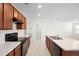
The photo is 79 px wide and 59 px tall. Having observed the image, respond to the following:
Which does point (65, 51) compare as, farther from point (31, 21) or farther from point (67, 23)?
point (67, 23)

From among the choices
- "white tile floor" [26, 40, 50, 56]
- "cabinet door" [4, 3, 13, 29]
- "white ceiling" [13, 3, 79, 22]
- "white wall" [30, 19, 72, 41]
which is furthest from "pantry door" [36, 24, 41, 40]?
"cabinet door" [4, 3, 13, 29]

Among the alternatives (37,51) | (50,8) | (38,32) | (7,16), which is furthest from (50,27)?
(7,16)

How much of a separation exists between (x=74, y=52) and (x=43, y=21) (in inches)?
326

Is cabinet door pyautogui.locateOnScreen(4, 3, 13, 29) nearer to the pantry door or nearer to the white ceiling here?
the white ceiling

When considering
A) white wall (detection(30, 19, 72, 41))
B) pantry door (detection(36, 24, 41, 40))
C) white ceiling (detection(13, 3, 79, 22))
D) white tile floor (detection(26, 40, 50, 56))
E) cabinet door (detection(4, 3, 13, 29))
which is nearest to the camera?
cabinet door (detection(4, 3, 13, 29))

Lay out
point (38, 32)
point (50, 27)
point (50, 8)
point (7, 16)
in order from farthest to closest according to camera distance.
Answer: point (50, 27), point (38, 32), point (50, 8), point (7, 16)

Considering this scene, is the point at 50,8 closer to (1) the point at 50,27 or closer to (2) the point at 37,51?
(2) the point at 37,51

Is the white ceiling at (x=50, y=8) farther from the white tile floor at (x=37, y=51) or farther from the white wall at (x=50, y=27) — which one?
the white wall at (x=50, y=27)

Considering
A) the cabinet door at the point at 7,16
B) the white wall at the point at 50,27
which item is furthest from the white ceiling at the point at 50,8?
the white wall at the point at 50,27

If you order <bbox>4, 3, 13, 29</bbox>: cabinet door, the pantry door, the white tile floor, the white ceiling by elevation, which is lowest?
the white tile floor

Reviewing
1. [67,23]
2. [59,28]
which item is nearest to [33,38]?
[59,28]

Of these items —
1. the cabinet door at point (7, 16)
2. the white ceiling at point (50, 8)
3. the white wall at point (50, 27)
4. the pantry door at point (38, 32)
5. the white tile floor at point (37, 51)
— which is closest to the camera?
the cabinet door at point (7, 16)

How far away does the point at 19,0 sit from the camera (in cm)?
101

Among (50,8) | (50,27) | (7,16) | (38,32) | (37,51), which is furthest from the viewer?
(50,27)
